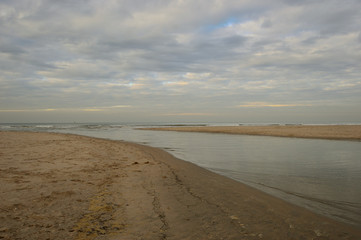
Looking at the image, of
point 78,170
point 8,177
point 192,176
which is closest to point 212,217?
point 192,176

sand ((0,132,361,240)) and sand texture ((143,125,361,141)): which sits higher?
sand texture ((143,125,361,141))

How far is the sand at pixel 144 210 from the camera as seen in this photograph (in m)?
4.47

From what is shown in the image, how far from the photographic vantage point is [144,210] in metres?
5.61

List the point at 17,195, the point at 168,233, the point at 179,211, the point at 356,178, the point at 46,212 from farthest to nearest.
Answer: the point at 356,178
the point at 17,195
the point at 179,211
the point at 46,212
the point at 168,233

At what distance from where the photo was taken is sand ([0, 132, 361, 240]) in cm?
447

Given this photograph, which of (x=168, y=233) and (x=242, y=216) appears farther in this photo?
(x=242, y=216)

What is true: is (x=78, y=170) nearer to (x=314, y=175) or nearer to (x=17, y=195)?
(x=17, y=195)

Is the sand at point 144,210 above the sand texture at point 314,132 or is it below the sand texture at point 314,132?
below

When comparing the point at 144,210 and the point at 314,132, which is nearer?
the point at 144,210

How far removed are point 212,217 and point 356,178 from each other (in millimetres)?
8174

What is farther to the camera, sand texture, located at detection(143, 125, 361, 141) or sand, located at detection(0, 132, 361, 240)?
sand texture, located at detection(143, 125, 361, 141)

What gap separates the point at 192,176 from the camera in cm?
977

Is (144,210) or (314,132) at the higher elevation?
(314,132)

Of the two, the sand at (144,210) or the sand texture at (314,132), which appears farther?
Result: the sand texture at (314,132)
